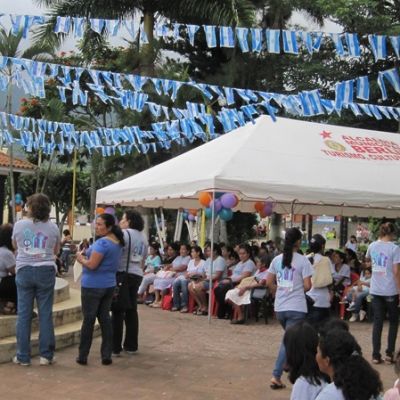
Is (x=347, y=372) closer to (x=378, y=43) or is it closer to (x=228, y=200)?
(x=378, y=43)

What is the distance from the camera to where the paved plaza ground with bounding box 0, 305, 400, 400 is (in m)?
5.75

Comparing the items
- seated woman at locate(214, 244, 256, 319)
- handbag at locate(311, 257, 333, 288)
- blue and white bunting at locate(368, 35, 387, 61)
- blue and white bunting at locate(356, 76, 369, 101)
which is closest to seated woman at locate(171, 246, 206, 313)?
seated woman at locate(214, 244, 256, 319)

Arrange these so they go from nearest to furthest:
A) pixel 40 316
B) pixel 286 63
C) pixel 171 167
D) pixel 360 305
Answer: pixel 40 316 → pixel 360 305 → pixel 171 167 → pixel 286 63

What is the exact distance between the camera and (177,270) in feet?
41.5

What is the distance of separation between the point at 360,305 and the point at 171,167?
4433 millimetres

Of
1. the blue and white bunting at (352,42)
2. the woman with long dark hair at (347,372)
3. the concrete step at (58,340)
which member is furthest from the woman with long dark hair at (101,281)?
the woman with long dark hair at (347,372)

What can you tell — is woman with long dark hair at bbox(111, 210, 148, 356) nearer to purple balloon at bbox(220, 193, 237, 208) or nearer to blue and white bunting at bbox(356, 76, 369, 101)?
blue and white bunting at bbox(356, 76, 369, 101)

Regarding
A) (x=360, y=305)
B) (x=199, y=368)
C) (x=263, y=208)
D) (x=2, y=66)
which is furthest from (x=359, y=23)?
(x=199, y=368)

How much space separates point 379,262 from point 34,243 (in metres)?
3.88

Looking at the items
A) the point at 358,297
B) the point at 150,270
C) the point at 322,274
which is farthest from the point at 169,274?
the point at 322,274

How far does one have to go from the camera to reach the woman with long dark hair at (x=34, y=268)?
20.9 feet

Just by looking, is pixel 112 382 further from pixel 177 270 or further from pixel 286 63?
pixel 286 63

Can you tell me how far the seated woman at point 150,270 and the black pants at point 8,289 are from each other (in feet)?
18.1

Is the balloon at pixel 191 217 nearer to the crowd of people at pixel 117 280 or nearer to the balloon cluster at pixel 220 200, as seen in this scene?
the balloon cluster at pixel 220 200
